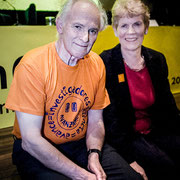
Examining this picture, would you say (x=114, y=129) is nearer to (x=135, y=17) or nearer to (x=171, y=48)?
(x=135, y=17)

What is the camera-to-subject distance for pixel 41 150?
Answer: 1.01 metres

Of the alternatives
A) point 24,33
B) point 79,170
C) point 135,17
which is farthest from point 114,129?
point 24,33

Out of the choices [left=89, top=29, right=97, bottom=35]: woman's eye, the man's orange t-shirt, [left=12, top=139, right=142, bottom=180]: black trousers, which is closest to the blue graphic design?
the man's orange t-shirt

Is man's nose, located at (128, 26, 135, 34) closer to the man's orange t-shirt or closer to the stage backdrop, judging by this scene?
the man's orange t-shirt

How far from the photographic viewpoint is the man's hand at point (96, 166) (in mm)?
1057

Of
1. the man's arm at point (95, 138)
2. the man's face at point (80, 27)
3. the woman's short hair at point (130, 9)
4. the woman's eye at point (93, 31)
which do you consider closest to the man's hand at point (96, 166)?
the man's arm at point (95, 138)

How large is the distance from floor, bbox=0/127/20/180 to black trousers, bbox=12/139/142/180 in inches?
16.6

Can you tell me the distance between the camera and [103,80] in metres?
1.35

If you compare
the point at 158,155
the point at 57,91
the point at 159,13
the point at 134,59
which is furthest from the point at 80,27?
the point at 159,13

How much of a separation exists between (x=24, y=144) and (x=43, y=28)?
168cm

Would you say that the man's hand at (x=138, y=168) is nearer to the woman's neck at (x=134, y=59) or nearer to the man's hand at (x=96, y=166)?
the man's hand at (x=96, y=166)

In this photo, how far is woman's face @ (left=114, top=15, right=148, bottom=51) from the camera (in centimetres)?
150

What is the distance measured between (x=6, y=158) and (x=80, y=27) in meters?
1.36

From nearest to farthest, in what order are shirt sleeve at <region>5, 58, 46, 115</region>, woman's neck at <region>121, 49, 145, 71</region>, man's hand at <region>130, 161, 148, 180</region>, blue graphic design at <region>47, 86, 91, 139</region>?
shirt sleeve at <region>5, 58, 46, 115</region> → blue graphic design at <region>47, 86, 91, 139</region> → man's hand at <region>130, 161, 148, 180</region> → woman's neck at <region>121, 49, 145, 71</region>
